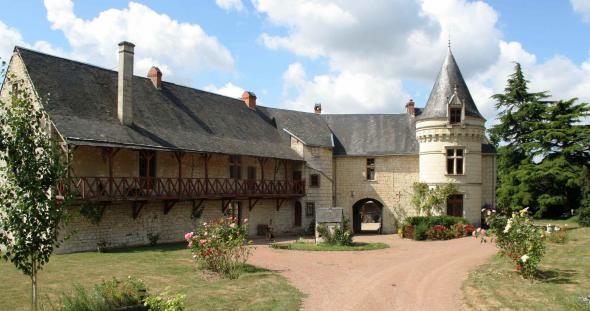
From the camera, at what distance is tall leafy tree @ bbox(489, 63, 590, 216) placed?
100ft

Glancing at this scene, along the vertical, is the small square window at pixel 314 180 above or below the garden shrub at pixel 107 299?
above

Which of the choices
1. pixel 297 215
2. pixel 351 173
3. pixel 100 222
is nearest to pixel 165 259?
pixel 100 222

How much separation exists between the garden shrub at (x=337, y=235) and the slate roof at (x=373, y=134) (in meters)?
9.60

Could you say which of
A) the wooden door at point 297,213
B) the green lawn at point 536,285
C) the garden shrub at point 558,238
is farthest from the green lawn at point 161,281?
the wooden door at point 297,213

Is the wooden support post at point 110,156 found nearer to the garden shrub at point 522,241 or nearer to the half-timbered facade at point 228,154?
the half-timbered facade at point 228,154

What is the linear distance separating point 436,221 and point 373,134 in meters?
7.95

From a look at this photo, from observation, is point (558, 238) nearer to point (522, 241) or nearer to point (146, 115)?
point (522, 241)

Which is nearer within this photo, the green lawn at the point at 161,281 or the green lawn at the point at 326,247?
the green lawn at the point at 161,281

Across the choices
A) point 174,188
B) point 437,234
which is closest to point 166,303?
point 174,188

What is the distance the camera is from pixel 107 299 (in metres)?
9.27

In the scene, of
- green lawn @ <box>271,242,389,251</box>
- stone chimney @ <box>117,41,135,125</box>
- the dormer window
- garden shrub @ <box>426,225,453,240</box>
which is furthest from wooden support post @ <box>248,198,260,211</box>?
the dormer window

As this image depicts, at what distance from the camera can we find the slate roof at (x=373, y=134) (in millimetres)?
30703

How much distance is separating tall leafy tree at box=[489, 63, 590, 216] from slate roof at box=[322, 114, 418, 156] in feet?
23.1

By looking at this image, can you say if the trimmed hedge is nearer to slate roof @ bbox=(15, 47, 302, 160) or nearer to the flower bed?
the flower bed
